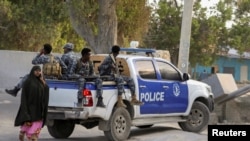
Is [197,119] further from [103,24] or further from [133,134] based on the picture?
[103,24]

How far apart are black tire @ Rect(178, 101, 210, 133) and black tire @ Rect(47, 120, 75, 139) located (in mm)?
3002

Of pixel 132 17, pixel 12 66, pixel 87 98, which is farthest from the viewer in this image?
pixel 12 66

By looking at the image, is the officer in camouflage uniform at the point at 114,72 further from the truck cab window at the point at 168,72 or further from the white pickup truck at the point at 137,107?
the truck cab window at the point at 168,72

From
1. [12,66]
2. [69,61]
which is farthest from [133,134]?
[12,66]

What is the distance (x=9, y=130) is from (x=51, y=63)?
2.60 m

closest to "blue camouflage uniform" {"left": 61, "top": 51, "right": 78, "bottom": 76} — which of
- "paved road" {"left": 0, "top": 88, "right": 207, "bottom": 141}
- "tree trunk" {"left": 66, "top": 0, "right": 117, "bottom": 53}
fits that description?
"paved road" {"left": 0, "top": 88, "right": 207, "bottom": 141}

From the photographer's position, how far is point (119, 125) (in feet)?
35.3

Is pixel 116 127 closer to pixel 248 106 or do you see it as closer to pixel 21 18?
pixel 248 106

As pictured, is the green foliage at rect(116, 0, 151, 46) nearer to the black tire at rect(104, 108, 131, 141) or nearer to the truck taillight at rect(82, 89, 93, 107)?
the black tire at rect(104, 108, 131, 141)

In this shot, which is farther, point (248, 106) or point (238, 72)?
point (238, 72)

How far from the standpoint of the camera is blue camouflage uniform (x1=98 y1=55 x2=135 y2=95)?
1054 cm

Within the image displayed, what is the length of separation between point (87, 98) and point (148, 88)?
6.19 ft

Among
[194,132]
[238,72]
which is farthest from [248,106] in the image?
[238,72]

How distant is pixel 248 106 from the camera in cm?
1616
